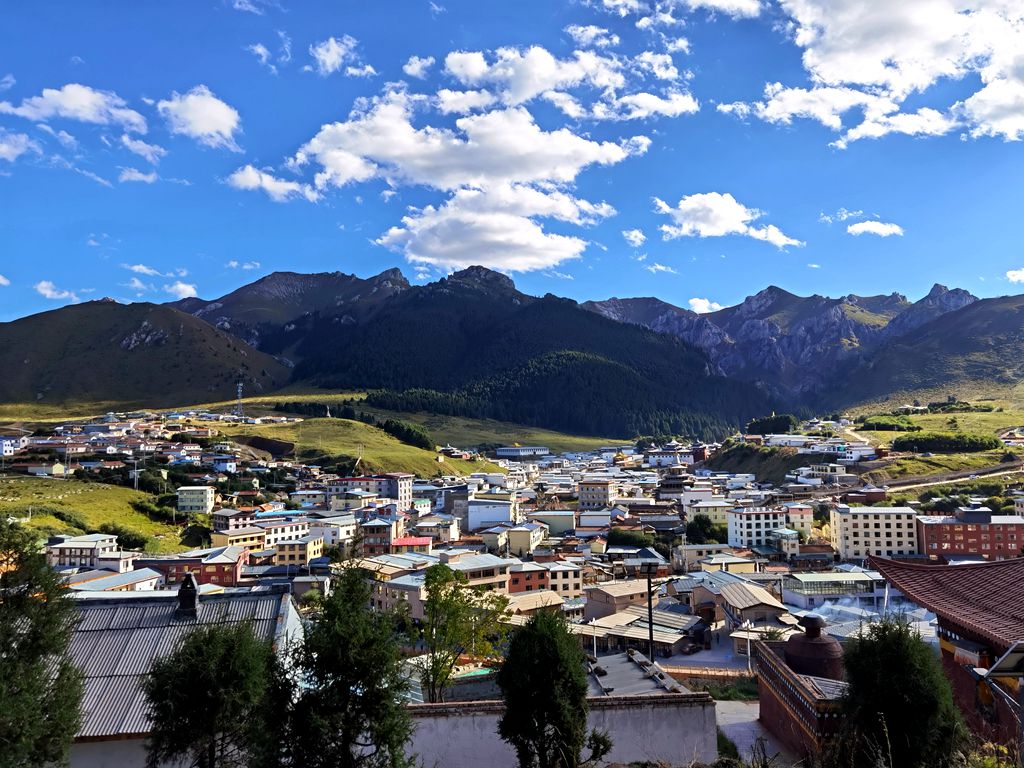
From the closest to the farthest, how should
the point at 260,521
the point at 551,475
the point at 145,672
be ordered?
the point at 145,672, the point at 260,521, the point at 551,475

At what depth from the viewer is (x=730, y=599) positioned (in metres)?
37.8

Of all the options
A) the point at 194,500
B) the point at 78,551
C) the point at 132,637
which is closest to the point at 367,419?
the point at 194,500

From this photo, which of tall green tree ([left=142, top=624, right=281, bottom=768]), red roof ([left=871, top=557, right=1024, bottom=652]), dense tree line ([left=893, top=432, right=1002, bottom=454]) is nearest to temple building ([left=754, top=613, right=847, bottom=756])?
red roof ([left=871, top=557, right=1024, bottom=652])

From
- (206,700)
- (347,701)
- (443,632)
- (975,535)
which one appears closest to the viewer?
(347,701)

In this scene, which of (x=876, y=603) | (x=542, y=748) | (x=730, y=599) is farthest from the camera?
(x=876, y=603)

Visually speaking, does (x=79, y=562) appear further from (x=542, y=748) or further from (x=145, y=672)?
(x=542, y=748)

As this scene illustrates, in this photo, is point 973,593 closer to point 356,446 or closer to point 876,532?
point 876,532

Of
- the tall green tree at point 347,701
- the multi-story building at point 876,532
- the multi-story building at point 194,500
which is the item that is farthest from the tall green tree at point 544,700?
the multi-story building at point 194,500

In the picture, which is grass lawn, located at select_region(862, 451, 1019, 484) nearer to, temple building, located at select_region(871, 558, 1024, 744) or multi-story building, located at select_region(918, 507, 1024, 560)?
multi-story building, located at select_region(918, 507, 1024, 560)

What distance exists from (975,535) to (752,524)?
16.9m

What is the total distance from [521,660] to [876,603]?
3609cm

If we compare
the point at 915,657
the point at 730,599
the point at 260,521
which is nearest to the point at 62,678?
the point at 915,657

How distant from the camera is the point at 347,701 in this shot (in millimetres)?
11070

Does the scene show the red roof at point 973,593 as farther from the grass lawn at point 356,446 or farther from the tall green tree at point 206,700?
the grass lawn at point 356,446
